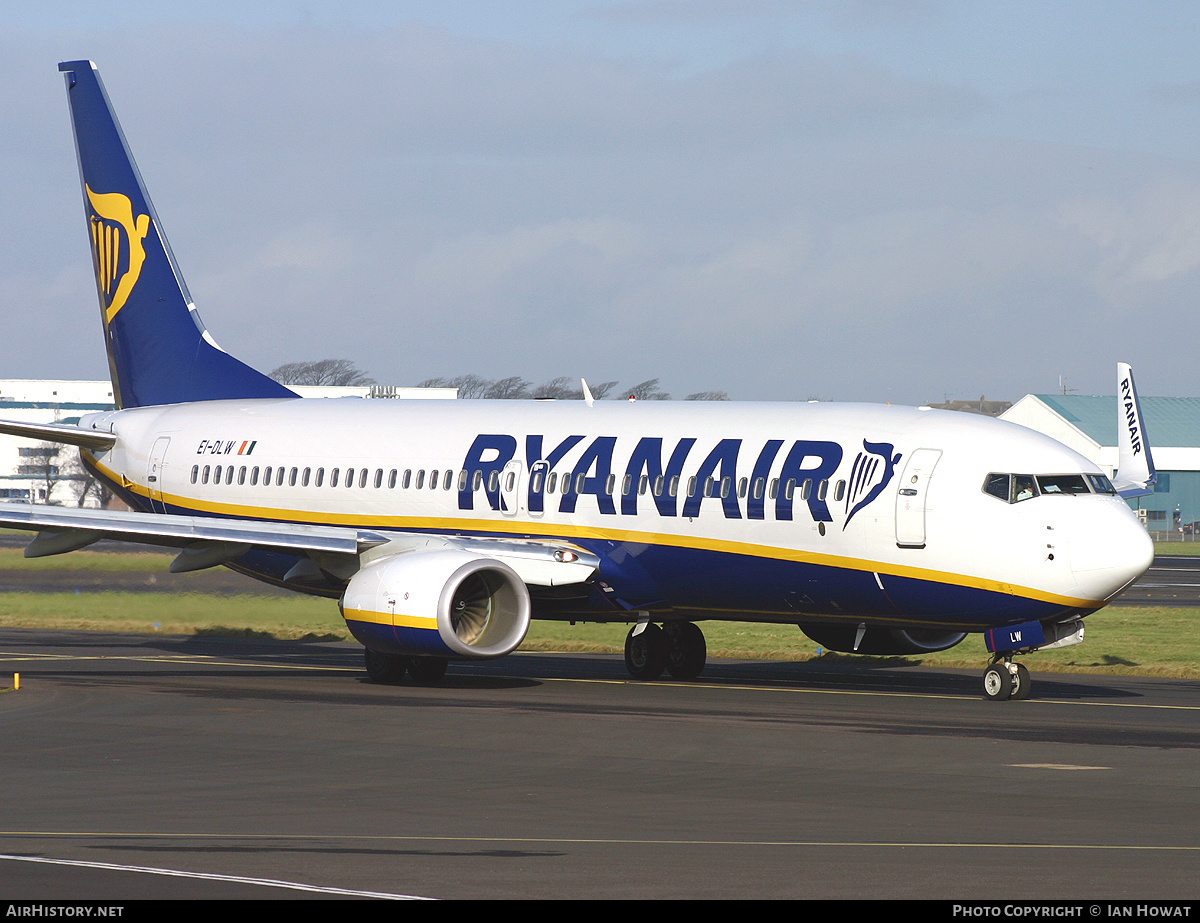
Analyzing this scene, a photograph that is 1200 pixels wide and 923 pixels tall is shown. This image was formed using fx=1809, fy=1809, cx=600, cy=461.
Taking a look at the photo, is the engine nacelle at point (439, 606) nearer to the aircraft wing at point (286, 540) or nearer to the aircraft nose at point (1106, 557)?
the aircraft wing at point (286, 540)

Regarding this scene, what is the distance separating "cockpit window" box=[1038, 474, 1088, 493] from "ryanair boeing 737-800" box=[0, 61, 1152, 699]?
0.04 metres

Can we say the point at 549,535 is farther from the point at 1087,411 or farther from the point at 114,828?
the point at 1087,411

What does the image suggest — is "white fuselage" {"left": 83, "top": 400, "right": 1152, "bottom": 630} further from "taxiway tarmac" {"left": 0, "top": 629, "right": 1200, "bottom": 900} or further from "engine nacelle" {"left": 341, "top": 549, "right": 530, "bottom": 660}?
"engine nacelle" {"left": 341, "top": 549, "right": 530, "bottom": 660}

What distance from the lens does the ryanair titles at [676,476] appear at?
83.3 feet

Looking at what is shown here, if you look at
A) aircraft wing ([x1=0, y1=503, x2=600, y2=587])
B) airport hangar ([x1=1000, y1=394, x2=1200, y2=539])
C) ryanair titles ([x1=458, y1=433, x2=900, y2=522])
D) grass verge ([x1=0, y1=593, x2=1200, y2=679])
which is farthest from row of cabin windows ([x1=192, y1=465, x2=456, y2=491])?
airport hangar ([x1=1000, y1=394, x2=1200, y2=539])

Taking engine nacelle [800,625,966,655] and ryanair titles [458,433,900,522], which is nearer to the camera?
ryanair titles [458,433,900,522]

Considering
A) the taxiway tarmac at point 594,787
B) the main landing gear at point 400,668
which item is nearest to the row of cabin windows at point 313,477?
the main landing gear at point 400,668

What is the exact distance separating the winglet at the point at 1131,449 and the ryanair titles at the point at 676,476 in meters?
10.8

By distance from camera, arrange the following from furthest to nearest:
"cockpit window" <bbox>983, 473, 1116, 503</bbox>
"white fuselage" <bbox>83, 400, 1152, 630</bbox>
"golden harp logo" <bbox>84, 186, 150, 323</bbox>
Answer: "golden harp logo" <bbox>84, 186, 150, 323</bbox> → "cockpit window" <bbox>983, 473, 1116, 503</bbox> → "white fuselage" <bbox>83, 400, 1152, 630</bbox>

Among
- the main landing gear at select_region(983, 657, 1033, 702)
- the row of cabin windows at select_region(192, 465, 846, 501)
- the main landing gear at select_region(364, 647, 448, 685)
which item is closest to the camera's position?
the main landing gear at select_region(983, 657, 1033, 702)

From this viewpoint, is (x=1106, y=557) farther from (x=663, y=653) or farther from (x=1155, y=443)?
→ (x=1155, y=443)

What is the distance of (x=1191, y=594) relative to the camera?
53.6 m

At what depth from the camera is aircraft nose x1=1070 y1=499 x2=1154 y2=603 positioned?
2320 cm

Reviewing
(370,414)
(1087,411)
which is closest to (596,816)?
(370,414)
